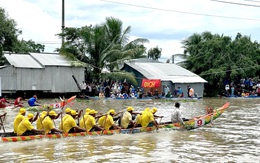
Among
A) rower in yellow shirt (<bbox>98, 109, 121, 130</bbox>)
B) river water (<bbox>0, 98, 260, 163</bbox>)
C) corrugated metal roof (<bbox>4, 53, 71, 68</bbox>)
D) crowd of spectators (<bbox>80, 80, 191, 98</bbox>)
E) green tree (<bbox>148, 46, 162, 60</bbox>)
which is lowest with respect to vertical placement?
river water (<bbox>0, 98, 260, 163</bbox>)

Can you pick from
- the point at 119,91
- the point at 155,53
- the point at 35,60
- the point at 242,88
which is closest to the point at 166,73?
the point at 119,91

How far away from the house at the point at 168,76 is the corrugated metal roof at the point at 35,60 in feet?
20.7

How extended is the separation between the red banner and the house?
110cm

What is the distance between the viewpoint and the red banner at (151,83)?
3403 cm

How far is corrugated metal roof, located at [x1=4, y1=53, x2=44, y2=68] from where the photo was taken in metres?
30.9

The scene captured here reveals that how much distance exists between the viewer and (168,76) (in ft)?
121

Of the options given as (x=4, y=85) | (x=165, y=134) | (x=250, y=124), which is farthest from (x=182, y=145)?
(x=4, y=85)

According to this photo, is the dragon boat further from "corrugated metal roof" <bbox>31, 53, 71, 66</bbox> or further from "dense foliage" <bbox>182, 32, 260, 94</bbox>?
"dense foliage" <bbox>182, 32, 260, 94</bbox>

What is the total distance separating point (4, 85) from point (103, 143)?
19582mm

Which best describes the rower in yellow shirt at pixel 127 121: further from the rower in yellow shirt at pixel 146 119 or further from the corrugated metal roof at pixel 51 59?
the corrugated metal roof at pixel 51 59

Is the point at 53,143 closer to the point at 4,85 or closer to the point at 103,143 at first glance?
the point at 103,143

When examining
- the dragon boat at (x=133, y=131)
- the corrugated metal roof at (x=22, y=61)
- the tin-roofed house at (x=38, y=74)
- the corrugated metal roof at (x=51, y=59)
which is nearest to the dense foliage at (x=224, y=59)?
the tin-roofed house at (x=38, y=74)

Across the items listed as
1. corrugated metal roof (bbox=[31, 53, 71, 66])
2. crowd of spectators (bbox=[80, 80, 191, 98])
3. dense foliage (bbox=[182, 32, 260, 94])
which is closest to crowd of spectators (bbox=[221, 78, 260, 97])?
dense foliage (bbox=[182, 32, 260, 94])

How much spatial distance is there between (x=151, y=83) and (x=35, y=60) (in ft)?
31.8
